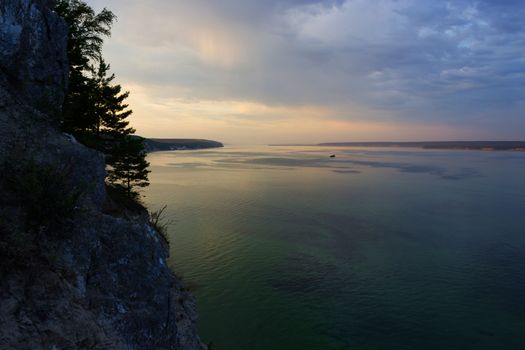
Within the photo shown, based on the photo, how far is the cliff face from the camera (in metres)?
8.45

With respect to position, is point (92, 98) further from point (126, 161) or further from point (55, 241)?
point (55, 241)

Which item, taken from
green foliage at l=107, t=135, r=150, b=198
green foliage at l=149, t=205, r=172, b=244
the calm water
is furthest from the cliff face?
green foliage at l=107, t=135, r=150, b=198

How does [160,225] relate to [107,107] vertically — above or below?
below

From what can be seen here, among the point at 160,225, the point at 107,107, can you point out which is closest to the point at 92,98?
the point at 107,107

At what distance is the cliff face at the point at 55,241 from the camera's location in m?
8.45

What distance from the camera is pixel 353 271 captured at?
99.0 feet

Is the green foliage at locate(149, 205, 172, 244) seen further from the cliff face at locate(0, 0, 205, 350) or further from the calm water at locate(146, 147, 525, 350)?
the cliff face at locate(0, 0, 205, 350)

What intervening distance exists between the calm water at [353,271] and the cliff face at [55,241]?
8.04 m

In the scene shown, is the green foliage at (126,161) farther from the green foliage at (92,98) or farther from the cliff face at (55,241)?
the cliff face at (55,241)

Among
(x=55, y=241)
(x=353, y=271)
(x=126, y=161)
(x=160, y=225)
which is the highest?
(x=126, y=161)

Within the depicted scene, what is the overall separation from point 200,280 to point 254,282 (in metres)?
4.91

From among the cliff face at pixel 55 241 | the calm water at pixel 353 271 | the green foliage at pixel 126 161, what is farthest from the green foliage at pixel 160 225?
the cliff face at pixel 55 241

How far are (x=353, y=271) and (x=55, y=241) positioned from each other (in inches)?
1043

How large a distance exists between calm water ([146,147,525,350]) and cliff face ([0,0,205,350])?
8042 millimetres
